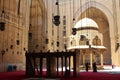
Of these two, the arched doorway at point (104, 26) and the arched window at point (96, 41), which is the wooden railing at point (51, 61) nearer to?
the arched window at point (96, 41)

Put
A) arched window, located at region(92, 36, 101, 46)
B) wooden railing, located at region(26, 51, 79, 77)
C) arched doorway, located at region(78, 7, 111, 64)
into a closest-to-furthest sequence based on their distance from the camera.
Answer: wooden railing, located at region(26, 51, 79, 77) → arched window, located at region(92, 36, 101, 46) → arched doorway, located at region(78, 7, 111, 64)

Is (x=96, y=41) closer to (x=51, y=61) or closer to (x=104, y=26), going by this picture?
(x=51, y=61)

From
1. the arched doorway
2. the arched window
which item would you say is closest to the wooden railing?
the arched window

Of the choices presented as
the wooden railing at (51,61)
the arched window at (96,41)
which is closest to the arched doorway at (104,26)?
the arched window at (96,41)

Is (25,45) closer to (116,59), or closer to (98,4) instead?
(116,59)

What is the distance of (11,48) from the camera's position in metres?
13.7

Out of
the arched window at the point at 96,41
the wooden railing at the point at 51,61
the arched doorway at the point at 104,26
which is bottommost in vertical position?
the wooden railing at the point at 51,61

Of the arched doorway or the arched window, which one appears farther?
the arched doorway

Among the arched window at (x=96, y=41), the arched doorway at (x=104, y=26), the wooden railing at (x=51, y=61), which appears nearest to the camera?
the wooden railing at (x=51, y=61)

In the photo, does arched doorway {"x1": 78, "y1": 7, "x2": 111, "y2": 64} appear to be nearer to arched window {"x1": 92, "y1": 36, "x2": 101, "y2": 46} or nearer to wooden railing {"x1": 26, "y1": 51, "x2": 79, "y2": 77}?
arched window {"x1": 92, "y1": 36, "x2": 101, "y2": 46}

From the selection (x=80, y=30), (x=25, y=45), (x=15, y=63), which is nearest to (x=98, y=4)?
(x=80, y=30)

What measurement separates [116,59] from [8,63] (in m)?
12.3

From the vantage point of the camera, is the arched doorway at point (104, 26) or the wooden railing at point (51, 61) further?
the arched doorway at point (104, 26)

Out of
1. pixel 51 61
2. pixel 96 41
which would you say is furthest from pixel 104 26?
pixel 51 61
